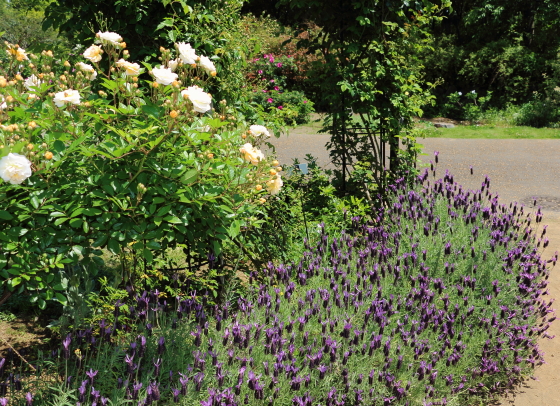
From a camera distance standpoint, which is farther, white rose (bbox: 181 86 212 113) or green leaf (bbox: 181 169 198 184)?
green leaf (bbox: 181 169 198 184)

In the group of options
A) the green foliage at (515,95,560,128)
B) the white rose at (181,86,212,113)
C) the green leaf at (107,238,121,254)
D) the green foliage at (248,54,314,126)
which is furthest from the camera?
the green foliage at (515,95,560,128)

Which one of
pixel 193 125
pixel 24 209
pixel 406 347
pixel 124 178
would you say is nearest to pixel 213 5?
pixel 193 125

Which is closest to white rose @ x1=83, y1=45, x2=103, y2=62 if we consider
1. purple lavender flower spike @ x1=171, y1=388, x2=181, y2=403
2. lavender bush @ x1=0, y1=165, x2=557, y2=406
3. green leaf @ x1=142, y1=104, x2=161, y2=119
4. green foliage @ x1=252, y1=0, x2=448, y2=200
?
green leaf @ x1=142, y1=104, x2=161, y2=119

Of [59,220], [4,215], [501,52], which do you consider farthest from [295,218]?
[501,52]

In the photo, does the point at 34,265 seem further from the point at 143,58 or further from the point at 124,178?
the point at 143,58

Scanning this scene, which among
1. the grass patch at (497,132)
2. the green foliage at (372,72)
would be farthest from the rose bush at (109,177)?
the grass patch at (497,132)

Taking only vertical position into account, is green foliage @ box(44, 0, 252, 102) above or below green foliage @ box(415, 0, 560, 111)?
below

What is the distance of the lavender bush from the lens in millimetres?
2609

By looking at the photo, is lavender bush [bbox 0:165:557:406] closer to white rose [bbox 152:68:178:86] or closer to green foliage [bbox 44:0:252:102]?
white rose [bbox 152:68:178:86]

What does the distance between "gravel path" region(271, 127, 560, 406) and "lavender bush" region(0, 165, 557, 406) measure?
146 millimetres

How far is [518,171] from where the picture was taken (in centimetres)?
994

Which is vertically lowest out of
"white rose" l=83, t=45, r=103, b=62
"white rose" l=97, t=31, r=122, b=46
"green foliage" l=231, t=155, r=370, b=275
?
"green foliage" l=231, t=155, r=370, b=275

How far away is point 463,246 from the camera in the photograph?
13.3 feet

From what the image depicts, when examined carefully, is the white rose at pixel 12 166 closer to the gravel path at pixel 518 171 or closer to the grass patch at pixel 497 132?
the gravel path at pixel 518 171
